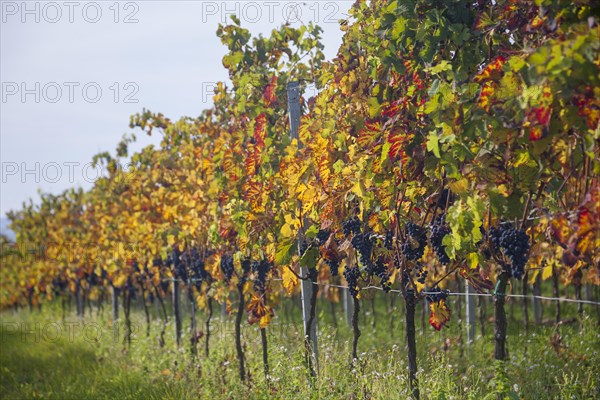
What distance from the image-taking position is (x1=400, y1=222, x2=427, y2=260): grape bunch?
5.22 meters

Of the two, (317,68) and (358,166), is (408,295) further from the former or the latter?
(317,68)

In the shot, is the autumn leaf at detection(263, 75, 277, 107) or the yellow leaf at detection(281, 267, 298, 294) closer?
the yellow leaf at detection(281, 267, 298, 294)

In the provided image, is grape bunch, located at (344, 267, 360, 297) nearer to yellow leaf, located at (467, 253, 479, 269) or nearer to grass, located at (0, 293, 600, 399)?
grass, located at (0, 293, 600, 399)

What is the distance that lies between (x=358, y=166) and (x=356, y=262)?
3.13 ft

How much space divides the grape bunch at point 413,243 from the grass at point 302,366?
91cm

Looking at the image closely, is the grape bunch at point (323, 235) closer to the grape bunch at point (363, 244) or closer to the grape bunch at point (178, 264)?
the grape bunch at point (363, 244)

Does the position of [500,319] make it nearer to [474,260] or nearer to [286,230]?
[474,260]

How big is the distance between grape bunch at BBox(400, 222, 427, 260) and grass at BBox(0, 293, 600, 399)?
907mm

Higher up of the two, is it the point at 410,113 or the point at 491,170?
the point at 410,113

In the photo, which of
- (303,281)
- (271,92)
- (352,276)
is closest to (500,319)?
(352,276)

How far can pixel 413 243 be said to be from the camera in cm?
526

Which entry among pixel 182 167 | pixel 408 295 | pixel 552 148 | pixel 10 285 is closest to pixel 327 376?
pixel 408 295

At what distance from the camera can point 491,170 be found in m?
4.50

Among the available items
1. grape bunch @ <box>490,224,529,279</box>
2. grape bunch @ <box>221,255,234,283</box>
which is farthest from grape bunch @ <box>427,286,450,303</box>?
grape bunch @ <box>221,255,234,283</box>
